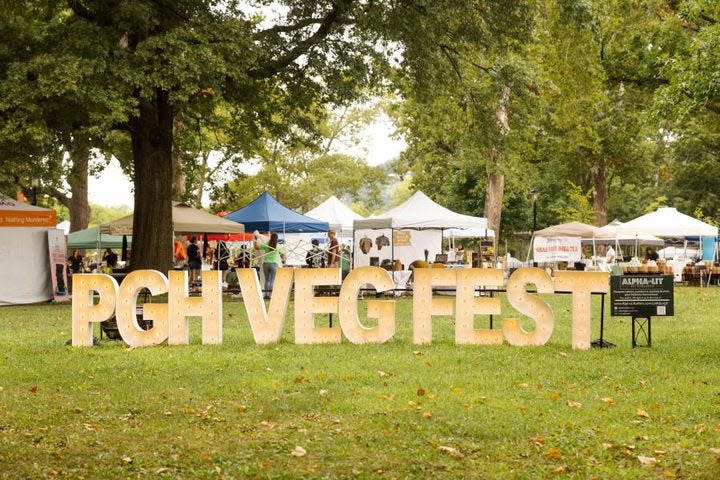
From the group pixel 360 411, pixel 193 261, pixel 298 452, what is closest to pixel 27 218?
pixel 193 261

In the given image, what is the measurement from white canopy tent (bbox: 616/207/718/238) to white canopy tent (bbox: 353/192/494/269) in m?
8.09

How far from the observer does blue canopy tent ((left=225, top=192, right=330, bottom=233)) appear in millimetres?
29438

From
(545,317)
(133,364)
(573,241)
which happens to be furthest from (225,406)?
(573,241)

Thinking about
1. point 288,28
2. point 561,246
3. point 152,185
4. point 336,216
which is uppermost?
point 288,28

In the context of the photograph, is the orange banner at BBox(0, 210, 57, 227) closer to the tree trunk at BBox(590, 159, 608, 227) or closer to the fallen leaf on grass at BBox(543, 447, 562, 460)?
the fallen leaf on grass at BBox(543, 447, 562, 460)

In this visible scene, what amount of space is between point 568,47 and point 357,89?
666 cm

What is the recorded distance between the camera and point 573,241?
1348 inches

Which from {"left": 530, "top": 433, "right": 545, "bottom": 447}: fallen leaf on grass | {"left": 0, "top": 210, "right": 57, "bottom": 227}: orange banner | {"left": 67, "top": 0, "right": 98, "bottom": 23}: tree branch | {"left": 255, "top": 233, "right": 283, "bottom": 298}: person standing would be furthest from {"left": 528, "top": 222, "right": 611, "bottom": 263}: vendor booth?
{"left": 530, "top": 433, "right": 545, "bottom": 447}: fallen leaf on grass

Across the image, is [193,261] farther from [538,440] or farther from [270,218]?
[538,440]

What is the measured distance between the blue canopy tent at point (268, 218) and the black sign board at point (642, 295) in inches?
658

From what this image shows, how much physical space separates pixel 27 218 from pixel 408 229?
1043 centimetres

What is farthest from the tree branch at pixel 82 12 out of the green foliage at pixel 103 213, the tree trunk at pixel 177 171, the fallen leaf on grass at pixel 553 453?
the green foliage at pixel 103 213

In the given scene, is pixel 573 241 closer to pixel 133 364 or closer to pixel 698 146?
pixel 133 364

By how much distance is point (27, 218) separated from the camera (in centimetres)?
2602
